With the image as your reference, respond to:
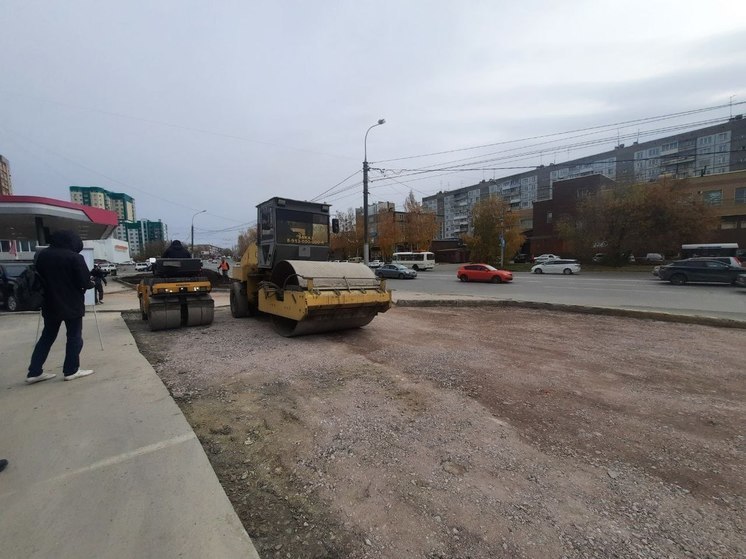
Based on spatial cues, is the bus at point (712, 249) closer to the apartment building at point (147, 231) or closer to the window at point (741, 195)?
the window at point (741, 195)

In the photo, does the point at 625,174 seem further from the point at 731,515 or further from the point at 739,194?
the point at 731,515

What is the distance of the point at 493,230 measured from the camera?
1674 inches

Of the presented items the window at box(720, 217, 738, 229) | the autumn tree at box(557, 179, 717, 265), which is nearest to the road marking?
the autumn tree at box(557, 179, 717, 265)

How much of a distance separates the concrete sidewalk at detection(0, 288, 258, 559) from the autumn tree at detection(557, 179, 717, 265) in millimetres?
39443

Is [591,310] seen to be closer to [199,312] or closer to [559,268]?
[199,312]

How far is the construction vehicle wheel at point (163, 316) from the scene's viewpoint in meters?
7.52

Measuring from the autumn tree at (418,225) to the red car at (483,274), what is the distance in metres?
24.9

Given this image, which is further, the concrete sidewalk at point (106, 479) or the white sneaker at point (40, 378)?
the white sneaker at point (40, 378)

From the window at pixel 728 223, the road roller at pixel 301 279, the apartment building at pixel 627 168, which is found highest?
the apartment building at pixel 627 168

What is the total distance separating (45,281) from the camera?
422 centimetres

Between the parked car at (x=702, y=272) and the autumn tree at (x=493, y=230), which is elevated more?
the autumn tree at (x=493, y=230)

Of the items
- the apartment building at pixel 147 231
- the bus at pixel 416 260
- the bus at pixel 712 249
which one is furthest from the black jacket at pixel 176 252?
the apartment building at pixel 147 231

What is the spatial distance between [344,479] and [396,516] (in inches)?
20.1

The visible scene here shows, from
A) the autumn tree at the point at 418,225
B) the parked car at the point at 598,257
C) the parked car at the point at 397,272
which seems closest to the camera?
the parked car at the point at 397,272
